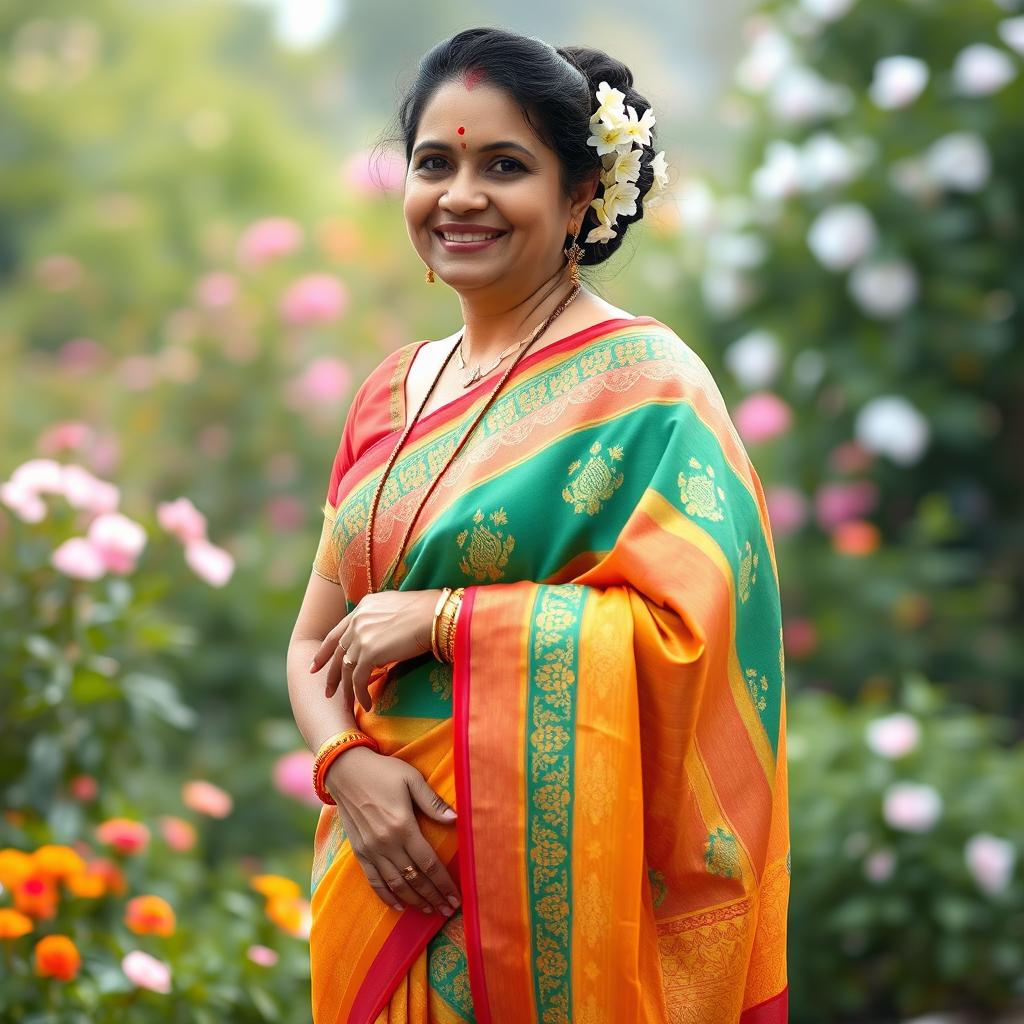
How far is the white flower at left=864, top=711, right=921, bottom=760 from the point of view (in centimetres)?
356

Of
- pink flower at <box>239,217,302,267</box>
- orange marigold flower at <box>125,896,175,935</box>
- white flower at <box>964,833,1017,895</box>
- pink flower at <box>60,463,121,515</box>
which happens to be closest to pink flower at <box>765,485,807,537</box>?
white flower at <box>964,833,1017,895</box>

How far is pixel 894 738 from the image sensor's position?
356cm

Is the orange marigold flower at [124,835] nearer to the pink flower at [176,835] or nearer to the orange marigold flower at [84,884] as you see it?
the orange marigold flower at [84,884]

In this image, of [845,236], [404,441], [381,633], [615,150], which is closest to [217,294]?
[845,236]

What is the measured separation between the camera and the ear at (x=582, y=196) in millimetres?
1888

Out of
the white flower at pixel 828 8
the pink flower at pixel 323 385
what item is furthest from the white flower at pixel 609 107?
the white flower at pixel 828 8

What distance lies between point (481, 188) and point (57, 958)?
4.72ft

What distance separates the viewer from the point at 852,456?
16.6 feet

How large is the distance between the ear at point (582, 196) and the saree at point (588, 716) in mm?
162

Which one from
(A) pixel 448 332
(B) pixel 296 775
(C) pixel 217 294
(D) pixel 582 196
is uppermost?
(C) pixel 217 294

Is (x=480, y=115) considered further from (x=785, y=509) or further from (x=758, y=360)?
(x=758, y=360)

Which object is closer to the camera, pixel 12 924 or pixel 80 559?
pixel 12 924

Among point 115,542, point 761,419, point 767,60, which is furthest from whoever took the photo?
point 767,60

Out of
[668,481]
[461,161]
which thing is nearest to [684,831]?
[668,481]
